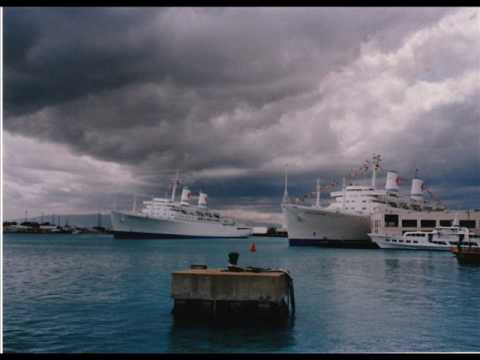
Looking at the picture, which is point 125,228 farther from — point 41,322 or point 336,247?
point 41,322

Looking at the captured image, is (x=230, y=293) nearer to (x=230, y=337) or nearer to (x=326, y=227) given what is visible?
(x=230, y=337)

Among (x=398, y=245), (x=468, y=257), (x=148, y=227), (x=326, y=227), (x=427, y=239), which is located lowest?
(x=398, y=245)

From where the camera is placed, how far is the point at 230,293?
53.5 ft

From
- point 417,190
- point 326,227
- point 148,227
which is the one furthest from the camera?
point 148,227

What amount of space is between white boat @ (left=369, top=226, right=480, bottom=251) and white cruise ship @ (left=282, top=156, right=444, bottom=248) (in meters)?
7.49

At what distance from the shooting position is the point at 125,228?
433ft

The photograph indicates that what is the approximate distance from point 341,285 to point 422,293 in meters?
4.72

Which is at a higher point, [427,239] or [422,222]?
[422,222]

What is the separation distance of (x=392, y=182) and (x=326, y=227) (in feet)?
64.6

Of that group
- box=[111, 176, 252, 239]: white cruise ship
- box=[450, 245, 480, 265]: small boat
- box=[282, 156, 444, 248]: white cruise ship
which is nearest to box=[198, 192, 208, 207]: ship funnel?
box=[111, 176, 252, 239]: white cruise ship

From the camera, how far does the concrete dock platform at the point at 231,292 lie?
16203 millimetres

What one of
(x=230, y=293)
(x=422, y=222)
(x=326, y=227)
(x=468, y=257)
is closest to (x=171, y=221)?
(x=326, y=227)

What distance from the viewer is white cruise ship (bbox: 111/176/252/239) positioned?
131 metres
